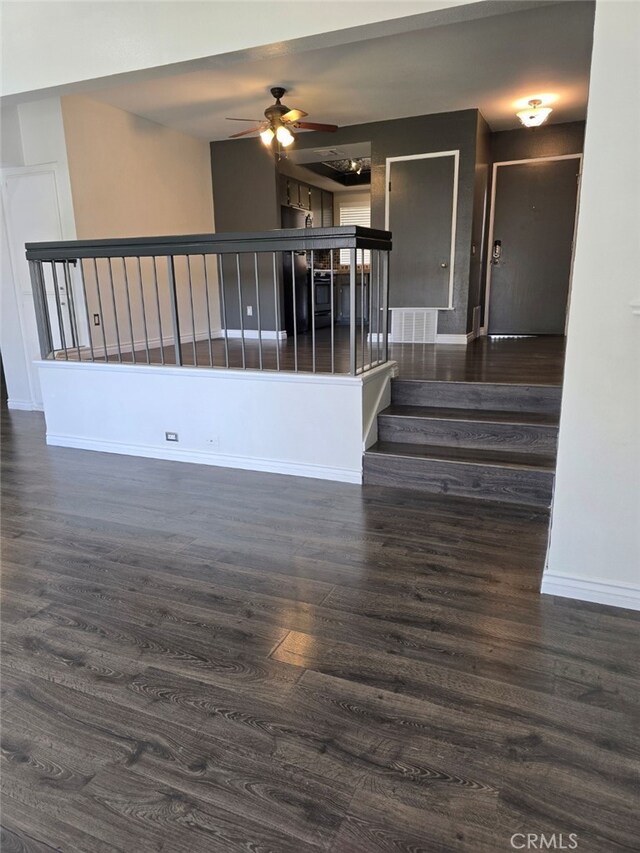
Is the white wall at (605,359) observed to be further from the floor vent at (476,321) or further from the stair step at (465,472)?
the floor vent at (476,321)

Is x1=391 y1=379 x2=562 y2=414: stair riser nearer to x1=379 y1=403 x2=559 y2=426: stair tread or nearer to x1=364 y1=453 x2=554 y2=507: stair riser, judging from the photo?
x1=379 y1=403 x2=559 y2=426: stair tread

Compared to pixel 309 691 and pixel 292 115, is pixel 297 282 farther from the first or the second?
pixel 309 691

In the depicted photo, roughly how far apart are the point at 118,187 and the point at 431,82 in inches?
126

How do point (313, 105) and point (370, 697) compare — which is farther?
point (313, 105)

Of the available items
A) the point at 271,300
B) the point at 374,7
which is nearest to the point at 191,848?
the point at 374,7

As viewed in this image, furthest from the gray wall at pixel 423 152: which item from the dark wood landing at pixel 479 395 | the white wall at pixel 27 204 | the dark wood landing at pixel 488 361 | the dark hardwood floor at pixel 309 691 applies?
the dark hardwood floor at pixel 309 691

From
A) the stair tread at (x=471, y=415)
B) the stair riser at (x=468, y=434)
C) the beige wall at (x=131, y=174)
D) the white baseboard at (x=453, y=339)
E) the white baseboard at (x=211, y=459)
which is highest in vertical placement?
the beige wall at (x=131, y=174)

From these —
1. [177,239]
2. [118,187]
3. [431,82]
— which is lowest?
[177,239]

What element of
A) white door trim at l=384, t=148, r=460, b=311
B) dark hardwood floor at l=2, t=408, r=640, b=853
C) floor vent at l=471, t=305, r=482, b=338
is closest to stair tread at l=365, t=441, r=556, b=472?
dark hardwood floor at l=2, t=408, r=640, b=853

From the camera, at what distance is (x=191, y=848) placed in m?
1.19

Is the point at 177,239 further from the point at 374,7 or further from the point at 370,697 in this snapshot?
the point at 370,697

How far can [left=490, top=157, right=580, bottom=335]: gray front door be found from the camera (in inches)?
251

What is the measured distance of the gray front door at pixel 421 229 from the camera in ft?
19.2

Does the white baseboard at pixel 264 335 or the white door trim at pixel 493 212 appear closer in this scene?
the white door trim at pixel 493 212
